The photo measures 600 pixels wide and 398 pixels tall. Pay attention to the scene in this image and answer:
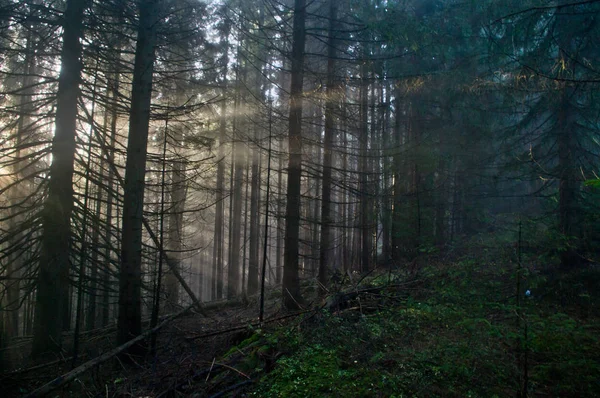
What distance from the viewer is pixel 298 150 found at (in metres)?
9.71

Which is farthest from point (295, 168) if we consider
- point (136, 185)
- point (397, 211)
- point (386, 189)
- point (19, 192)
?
point (19, 192)

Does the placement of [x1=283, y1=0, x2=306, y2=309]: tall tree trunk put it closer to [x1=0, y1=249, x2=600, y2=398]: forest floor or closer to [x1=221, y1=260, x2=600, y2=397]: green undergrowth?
[x1=0, y1=249, x2=600, y2=398]: forest floor

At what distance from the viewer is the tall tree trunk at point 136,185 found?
7.52 m

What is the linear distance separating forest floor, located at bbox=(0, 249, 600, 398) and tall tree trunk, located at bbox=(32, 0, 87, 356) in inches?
49.6

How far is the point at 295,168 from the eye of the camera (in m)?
9.66

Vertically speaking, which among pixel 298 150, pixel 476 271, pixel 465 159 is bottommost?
pixel 476 271

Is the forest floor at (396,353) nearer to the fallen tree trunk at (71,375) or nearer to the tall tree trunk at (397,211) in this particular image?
the fallen tree trunk at (71,375)

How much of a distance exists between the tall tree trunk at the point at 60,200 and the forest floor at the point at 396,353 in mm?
1259

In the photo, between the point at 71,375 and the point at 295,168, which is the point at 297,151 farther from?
the point at 71,375

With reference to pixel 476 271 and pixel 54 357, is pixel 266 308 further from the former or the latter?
pixel 476 271

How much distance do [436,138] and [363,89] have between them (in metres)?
4.10

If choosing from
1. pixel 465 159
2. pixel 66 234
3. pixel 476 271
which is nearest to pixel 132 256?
pixel 66 234

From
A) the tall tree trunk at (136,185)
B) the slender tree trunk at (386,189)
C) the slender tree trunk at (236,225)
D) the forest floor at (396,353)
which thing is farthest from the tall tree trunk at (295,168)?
the slender tree trunk at (236,225)

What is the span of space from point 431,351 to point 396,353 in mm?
552
